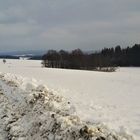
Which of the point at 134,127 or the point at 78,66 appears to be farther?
the point at 78,66

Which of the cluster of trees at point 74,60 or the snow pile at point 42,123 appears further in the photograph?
the cluster of trees at point 74,60

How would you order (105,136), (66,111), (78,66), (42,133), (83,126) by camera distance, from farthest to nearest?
(78,66) < (66,111) < (42,133) < (83,126) < (105,136)

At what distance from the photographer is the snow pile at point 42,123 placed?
6.93m

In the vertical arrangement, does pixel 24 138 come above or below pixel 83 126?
below

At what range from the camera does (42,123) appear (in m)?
8.34

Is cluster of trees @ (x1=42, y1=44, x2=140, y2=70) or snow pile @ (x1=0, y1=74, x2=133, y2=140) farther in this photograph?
cluster of trees @ (x1=42, y1=44, x2=140, y2=70)

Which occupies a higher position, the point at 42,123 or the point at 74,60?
the point at 74,60

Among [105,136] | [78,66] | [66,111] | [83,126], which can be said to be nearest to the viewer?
[105,136]

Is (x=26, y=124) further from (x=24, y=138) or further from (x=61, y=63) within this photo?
(x=61, y=63)

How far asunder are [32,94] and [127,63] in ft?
359

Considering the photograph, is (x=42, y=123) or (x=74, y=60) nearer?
(x=42, y=123)

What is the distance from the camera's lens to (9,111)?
11266 mm

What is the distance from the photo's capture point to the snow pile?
6.93 meters

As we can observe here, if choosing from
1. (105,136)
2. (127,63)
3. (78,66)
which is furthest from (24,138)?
(127,63)
